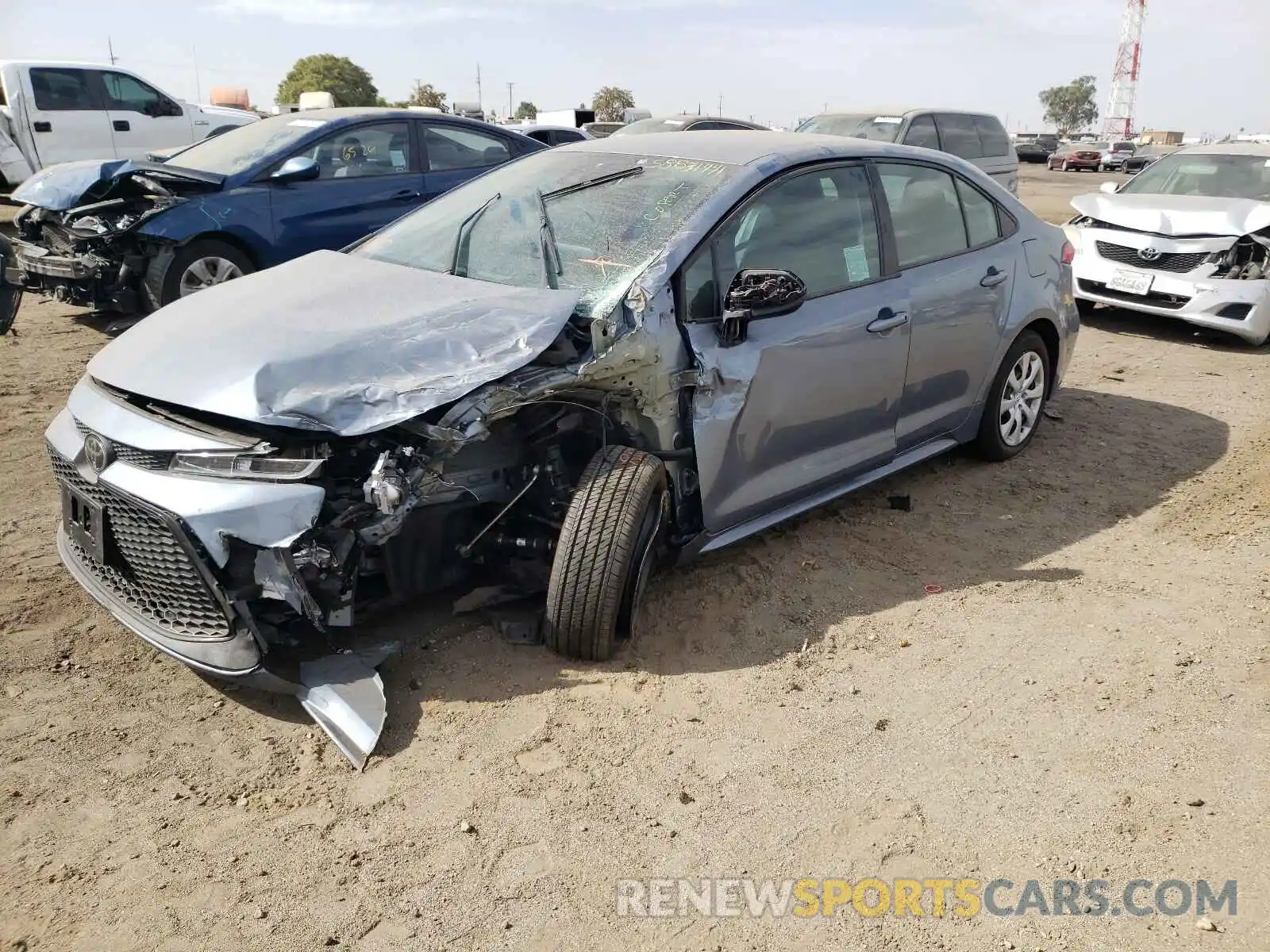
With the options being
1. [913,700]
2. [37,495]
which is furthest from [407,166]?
[913,700]

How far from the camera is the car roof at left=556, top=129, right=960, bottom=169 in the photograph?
4.01m

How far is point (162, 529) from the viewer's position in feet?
9.39

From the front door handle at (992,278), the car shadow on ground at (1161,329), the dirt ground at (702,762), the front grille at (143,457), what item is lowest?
the dirt ground at (702,762)

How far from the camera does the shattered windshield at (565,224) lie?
144 inches

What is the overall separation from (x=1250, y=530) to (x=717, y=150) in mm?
3088

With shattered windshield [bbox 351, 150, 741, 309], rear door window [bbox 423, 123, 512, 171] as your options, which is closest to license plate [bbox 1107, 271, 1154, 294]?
rear door window [bbox 423, 123, 512, 171]

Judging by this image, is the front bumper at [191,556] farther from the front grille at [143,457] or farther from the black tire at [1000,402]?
the black tire at [1000,402]

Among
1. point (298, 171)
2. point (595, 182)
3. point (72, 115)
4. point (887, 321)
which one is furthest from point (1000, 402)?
point (72, 115)

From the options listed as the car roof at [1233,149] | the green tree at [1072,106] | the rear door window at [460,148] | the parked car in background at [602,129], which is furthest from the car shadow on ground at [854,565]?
the green tree at [1072,106]

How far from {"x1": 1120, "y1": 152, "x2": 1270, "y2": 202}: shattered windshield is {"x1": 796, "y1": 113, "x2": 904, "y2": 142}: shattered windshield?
277 centimetres

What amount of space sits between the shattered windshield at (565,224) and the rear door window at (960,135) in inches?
337

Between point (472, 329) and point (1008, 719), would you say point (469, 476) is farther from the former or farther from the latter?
point (1008, 719)

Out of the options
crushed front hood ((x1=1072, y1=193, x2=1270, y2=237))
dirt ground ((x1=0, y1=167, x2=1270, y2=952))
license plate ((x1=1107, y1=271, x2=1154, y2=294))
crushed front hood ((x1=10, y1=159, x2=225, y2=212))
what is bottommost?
dirt ground ((x1=0, y1=167, x2=1270, y2=952))

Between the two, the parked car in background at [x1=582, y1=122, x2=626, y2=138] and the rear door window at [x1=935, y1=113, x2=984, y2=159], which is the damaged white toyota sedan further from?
the parked car in background at [x1=582, y1=122, x2=626, y2=138]
